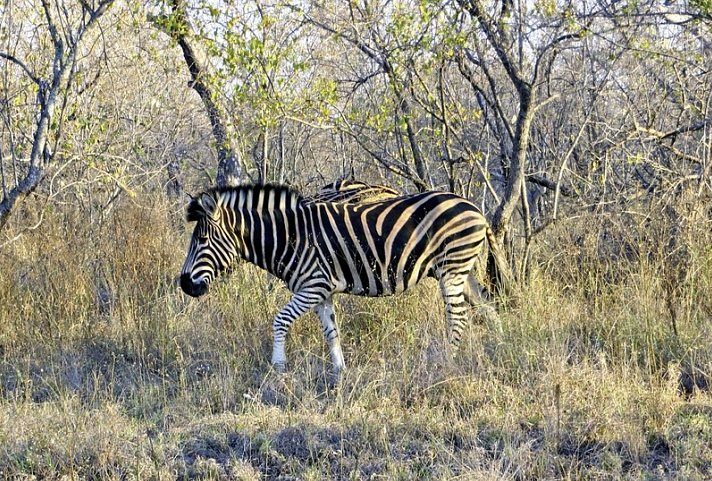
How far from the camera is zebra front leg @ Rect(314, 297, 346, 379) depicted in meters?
6.46

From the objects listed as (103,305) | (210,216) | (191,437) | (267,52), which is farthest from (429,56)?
(191,437)

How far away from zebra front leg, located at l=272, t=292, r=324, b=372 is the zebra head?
0.69 meters

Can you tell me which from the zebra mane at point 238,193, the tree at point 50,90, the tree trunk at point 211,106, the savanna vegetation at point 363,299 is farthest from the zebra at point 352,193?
the tree at point 50,90

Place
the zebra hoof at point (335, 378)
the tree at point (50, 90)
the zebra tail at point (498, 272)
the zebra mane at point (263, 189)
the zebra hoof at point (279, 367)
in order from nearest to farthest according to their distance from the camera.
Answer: the zebra hoof at point (335, 378), the zebra hoof at point (279, 367), the tree at point (50, 90), the zebra mane at point (263, 189), the zebra tail at point (498, 272)

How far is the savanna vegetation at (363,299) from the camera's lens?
4.85 m

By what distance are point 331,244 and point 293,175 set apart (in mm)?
3456

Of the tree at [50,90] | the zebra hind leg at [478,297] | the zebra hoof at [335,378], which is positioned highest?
the tree at [50,90]

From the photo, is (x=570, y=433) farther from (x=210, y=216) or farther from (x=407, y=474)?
(x=210, y=216)

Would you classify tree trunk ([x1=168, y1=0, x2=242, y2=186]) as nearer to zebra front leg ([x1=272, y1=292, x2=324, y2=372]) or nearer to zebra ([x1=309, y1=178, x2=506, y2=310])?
zebra ([x1=309, y1=178, x2=506, y2=310])

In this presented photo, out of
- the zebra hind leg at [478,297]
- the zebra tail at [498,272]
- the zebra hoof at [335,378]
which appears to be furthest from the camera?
the zebra tail at [498,272]

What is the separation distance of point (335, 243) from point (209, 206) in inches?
41.7

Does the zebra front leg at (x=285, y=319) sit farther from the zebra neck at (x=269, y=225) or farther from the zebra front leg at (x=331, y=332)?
the zebra neck at (x=269, y=225)

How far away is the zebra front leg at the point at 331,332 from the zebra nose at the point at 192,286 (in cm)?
92

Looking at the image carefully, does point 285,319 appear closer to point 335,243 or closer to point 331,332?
point 331,332
